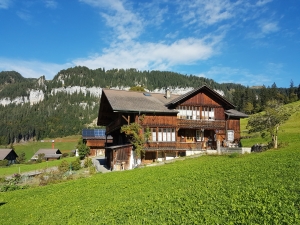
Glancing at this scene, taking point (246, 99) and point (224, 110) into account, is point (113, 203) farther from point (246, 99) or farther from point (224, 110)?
point (246, 99)

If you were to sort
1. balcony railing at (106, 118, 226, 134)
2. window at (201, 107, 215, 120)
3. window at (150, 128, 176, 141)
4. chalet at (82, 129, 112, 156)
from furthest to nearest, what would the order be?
1. chalet at (82, 129, 112, 156)
2. window at (201, 107, 215, 120)
3. balcony railing at (106, 118, 226, 134)
4. window at (150, 128, 176, 141)

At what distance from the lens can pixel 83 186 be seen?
2162cm

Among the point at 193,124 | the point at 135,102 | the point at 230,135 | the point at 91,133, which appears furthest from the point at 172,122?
the point at 91,133

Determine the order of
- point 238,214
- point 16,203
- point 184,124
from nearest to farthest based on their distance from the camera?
point 238,214, point 16,203, point 184,124

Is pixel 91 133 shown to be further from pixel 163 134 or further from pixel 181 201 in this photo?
pixel 181 201

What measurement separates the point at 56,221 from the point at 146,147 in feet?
66.2

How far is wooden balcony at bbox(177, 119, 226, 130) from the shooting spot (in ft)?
118

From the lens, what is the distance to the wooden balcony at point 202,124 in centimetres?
3584

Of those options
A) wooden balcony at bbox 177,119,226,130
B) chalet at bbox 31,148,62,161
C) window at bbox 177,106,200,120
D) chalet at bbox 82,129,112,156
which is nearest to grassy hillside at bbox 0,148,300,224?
wooden balcony at bbox 177,119,226,130

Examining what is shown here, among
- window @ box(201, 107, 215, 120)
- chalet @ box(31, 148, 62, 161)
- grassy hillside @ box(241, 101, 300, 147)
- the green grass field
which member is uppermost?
window @ box(201, 107, 215, 120)

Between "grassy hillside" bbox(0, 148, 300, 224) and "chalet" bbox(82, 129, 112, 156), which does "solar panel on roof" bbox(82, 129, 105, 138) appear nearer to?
"chalet" bbox(82, 129, 112, 156)

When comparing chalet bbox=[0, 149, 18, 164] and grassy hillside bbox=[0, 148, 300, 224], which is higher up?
grassy hillside bbox=[0, 148, 300, 224]

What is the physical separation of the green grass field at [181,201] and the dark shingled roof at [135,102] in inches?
538

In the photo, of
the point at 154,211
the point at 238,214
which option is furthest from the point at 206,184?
the point at 238,214
